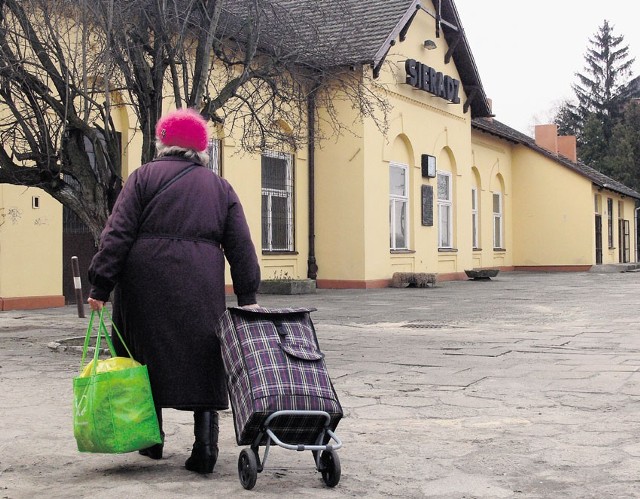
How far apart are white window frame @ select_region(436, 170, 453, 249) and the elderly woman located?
22.9 meters

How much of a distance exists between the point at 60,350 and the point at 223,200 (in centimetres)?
555

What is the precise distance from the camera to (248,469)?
4289mm

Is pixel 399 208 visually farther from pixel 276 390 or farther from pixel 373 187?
pixel 276 390

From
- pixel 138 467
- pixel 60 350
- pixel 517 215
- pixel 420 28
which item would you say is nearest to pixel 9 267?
pixel 60 350

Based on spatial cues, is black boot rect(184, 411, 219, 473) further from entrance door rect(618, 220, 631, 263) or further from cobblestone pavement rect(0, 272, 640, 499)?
entrance door rect(618, 220, 631, 263)

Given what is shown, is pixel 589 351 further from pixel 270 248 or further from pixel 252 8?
pixel 270 248

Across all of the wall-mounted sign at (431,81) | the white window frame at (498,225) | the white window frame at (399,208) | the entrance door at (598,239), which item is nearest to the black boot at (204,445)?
the white window frame at (399,208)

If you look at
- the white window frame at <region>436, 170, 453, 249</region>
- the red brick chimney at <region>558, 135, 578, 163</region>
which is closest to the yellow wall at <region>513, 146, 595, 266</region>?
the red brick chimney at <region>558, 135, 578, 163</region>

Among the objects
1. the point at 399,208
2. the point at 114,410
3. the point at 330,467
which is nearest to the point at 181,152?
the point at 114,410

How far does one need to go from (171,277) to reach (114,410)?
2.34 ft

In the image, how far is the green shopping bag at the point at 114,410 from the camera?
4.42 m

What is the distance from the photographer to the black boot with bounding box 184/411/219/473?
461cm

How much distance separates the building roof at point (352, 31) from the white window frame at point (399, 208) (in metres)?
3.51

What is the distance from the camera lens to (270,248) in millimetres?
21781
